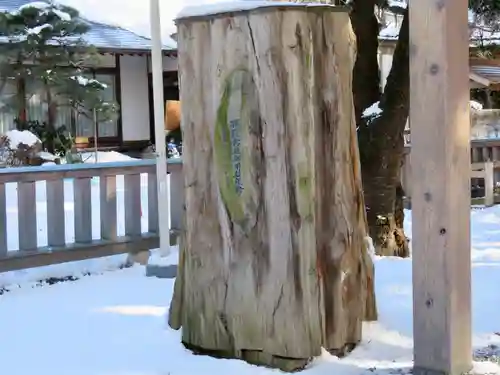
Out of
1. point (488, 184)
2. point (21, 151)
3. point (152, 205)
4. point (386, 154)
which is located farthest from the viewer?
point (21, 151)

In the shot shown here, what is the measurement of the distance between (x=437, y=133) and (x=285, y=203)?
75 cm

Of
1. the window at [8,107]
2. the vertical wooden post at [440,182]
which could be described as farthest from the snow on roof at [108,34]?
the vertical wooden post at [440,182]

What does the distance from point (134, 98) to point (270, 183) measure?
1688cm

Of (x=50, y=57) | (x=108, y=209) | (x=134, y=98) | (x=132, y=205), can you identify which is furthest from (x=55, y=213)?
(x=134, y=98)

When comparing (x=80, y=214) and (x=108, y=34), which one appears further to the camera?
(x=108, y=34)

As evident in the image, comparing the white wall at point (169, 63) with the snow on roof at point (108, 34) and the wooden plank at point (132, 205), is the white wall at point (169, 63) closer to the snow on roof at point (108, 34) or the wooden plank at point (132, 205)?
the snow on roof at point (108, 34)

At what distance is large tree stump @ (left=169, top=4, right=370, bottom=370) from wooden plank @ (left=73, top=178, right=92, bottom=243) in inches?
110

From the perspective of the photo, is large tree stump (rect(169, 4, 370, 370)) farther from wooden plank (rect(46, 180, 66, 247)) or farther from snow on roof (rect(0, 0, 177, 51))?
snow on roof (rect(0, 0, 177, 51))

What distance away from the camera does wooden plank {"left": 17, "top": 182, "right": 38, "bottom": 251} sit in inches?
241

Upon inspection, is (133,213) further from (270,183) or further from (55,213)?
(270,183)

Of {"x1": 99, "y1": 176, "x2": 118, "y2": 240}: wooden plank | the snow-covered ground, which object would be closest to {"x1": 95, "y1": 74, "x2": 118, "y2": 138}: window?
{"x1": 99, "y1": 176, "x2": 118, "y2": 240}: wooden plank

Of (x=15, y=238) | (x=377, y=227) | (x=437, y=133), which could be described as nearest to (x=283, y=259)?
(x=437, y=133)

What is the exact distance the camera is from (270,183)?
11.8ft

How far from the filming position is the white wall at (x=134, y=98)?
19828 mm
